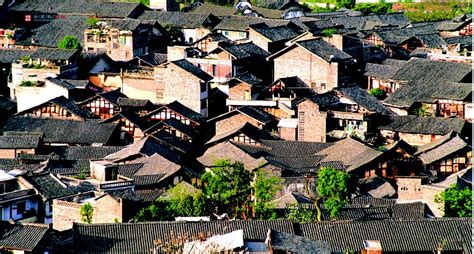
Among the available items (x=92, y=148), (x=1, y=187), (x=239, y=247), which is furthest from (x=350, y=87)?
(x=239, y=247)

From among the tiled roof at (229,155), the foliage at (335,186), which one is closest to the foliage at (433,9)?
the tiled roof at (229,155)

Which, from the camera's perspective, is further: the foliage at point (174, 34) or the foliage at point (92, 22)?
the foliage at point (174, 34)

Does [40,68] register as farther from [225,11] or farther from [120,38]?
[225,11]

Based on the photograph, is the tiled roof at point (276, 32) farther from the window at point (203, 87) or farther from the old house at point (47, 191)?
the old house at point (47, 191)

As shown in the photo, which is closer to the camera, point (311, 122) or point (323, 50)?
point (311, 122)

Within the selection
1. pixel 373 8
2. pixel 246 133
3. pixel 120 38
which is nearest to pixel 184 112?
pixel 246 133

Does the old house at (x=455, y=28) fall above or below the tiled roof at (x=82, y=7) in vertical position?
below
